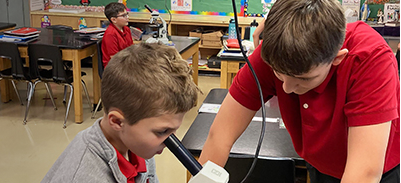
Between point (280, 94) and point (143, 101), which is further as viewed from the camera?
point (280, 94)

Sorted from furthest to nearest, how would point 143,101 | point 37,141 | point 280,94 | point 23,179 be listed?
point 37,141, point 23,179, point 280,94, point 143,101

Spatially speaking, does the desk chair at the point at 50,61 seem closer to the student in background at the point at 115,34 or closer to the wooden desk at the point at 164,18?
the student in background at the point at 115,34

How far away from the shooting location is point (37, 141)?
3.48 meters

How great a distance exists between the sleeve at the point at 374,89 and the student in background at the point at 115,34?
2.99 m

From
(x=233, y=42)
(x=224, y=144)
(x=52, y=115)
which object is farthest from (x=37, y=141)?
(x=224, y=144)

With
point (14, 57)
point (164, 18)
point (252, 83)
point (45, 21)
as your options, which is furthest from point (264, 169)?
point (45, 21)

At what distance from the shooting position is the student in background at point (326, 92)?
853mm

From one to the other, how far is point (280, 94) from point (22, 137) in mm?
3006

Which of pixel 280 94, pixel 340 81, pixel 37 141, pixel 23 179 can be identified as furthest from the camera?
pixel 37 141

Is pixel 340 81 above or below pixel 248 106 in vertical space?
above

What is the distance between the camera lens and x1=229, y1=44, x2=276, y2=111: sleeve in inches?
44.8

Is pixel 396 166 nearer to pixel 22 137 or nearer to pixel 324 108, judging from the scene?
pixel 324 108

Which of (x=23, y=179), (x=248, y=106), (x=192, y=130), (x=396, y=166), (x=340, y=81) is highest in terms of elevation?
(x=340, y=81)

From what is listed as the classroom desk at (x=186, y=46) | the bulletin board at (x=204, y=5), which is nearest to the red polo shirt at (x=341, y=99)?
the classroom desk at (x=186, y=46)
